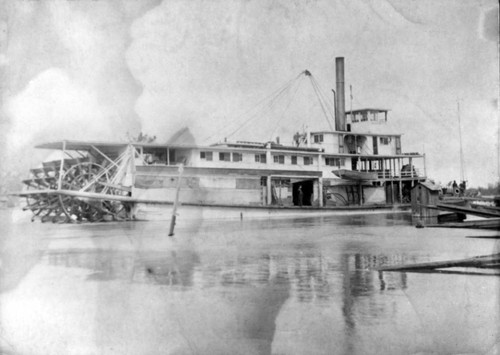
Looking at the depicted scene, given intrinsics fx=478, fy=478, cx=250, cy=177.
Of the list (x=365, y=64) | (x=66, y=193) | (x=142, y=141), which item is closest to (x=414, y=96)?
(x=365, y=64)

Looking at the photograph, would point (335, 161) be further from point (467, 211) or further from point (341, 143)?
point (467, 211)

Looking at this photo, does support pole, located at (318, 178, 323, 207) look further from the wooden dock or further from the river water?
the wooden dock

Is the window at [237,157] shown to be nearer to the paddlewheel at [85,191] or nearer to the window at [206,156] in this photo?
the window at [206,156]

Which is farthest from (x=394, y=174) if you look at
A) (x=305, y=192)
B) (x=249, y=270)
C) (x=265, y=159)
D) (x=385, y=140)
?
(x=249, y=270)

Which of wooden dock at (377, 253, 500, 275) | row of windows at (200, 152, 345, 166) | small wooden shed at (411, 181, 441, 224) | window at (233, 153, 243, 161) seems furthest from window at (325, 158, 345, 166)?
wooden dock at (377, 253, 500, 275)

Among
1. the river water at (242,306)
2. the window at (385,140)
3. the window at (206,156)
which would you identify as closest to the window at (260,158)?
the window at (206,156)
